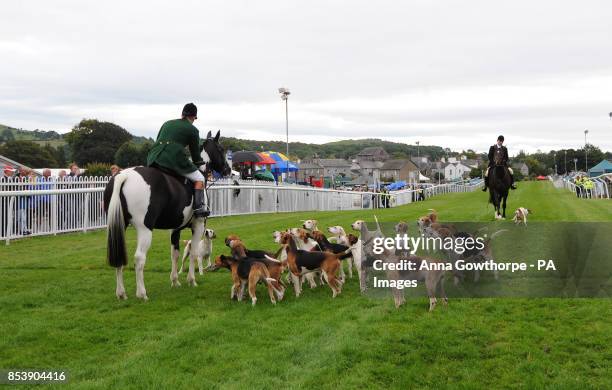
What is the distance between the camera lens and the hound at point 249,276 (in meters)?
8.25

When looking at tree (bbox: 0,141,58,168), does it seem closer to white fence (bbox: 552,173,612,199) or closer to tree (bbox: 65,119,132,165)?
tree (bbox: 65,119,132,165)

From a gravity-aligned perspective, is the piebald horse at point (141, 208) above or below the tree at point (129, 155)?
below

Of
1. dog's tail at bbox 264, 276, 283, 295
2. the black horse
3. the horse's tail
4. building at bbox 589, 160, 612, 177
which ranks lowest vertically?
dog's tail at bbox 264, 276, 283, 295

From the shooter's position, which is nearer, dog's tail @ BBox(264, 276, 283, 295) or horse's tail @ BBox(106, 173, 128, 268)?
horse's tail @ BBox(106, 173, 128, 268)

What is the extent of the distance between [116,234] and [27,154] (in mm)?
76093

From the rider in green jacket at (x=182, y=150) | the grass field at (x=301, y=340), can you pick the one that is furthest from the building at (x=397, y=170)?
the grass field at (x=301, y=340)

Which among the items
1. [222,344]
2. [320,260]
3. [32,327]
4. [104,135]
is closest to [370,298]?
[320,260]

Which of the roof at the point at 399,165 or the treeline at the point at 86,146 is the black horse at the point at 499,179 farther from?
the roof at the point at 399,165

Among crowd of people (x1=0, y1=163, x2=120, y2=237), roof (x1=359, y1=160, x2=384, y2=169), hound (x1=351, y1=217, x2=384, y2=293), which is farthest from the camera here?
roof (x1=359, y1=160, x2=384, y2=169)

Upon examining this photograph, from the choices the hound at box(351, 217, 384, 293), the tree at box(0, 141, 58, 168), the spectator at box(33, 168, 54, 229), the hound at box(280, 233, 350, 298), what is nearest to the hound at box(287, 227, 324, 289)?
the hound at box(351, 217, 384, 293)

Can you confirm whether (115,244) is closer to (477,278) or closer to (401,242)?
(401,242)

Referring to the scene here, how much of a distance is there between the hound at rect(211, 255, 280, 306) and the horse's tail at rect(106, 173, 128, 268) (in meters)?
1.58

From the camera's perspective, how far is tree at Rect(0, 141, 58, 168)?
74562mm

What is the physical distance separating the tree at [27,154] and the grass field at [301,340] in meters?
72.9
